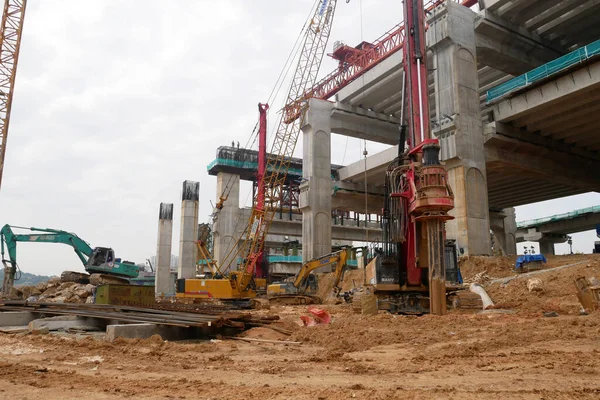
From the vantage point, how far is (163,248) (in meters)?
49.1

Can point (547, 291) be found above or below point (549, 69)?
below

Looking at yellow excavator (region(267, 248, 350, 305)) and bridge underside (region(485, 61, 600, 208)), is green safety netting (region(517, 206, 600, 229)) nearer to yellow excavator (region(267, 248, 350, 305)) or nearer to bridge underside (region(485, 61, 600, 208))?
bridge underside (region(485, 61, 600, 208))

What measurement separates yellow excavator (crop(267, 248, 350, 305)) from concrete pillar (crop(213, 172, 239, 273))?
1869 centimetres

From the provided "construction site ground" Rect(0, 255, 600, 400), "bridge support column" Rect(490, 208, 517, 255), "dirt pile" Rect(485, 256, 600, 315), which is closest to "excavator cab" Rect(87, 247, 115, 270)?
"construction site ground" Rect(0, 255, 600, 400)

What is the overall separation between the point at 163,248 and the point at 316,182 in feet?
70.9

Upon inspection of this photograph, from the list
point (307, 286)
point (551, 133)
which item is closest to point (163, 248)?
point (307, 286)

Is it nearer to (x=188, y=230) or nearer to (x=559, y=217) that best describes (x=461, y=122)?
(x=188, y=230)

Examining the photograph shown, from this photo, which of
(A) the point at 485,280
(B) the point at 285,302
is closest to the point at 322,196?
(B) the point at 285,302

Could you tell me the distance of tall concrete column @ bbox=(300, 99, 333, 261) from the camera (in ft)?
118

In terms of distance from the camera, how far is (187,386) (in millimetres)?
5484

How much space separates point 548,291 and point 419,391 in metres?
14.3

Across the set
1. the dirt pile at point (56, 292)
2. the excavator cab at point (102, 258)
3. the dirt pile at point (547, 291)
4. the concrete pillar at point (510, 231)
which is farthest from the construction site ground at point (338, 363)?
the concrete pillar at point (510, 231)

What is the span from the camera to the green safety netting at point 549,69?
824 inches

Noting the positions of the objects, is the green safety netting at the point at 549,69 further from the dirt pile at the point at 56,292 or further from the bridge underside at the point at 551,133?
the dirt pile at the point at 56,292
